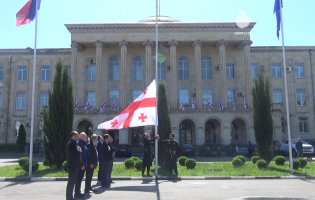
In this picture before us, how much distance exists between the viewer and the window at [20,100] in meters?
42.5

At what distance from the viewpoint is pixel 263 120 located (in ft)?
62.7

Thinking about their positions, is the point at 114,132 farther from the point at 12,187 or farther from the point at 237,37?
the point at 12,187

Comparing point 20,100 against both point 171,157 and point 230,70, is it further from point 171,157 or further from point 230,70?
point 171,157

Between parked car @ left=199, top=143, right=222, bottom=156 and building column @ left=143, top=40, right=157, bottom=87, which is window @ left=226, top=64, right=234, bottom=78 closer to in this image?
building column @ left=143, top=40, right=157, bottom=87

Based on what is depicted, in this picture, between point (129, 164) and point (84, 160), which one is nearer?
point (84, 160)

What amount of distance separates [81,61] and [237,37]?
1966cm

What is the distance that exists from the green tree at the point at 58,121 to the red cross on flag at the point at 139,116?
492 centimetres

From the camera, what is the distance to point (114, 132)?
127 ft

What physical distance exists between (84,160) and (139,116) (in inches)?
152

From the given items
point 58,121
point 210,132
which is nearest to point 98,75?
point 210,132

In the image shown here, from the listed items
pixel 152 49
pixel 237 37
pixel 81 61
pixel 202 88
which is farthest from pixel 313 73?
pixel 81 61

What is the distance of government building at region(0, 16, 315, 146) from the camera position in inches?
1460

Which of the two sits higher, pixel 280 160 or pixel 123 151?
pixel 280 160

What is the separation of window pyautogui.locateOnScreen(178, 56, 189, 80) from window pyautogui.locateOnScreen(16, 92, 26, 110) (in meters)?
21.2
